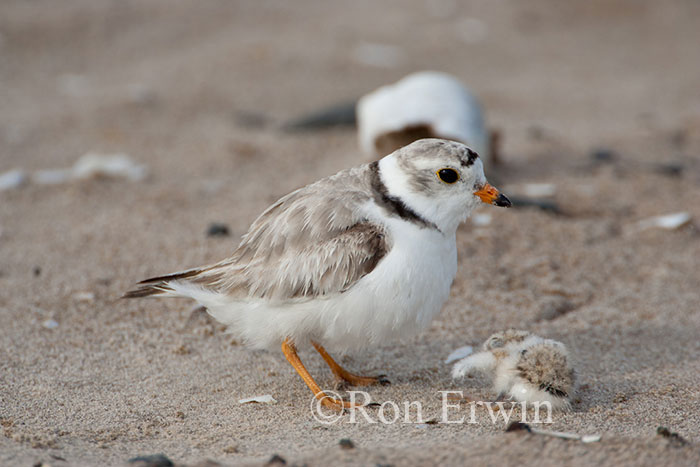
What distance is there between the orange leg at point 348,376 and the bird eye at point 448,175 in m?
1.07

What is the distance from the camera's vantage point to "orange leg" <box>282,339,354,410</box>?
3691mm

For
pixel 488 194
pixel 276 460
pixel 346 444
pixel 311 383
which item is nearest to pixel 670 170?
pixel 488 194

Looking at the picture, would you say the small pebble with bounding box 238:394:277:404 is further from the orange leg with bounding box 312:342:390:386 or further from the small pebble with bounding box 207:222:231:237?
the small pebble with bounding box 207:222:231:237

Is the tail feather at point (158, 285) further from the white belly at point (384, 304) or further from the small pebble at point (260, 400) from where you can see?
Answer: the small pebble at point (260, 400)

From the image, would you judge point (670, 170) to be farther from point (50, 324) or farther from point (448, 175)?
point (50, 324)

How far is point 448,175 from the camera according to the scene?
11.9ft

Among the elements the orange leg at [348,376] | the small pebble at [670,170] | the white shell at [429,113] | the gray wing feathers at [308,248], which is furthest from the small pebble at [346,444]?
the small pebble at [670,170]

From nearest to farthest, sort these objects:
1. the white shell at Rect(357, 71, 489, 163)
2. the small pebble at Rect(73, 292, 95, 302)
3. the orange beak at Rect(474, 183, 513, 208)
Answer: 1. the orange beak at Rect(474, 183, 513, 208)
2. the small pebble at Rect(73, 292, 95, 302)
3. the white shell at Rect(357, 71, 489, 163)

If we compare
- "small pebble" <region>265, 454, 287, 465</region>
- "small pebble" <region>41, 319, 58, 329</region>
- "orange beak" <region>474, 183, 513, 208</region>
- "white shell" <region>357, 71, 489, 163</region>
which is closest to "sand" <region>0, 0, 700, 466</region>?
"small pebble" <region>41, 319, 58, 329</region>

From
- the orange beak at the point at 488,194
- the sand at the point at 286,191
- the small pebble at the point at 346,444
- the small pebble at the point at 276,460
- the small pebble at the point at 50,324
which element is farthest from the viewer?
the small pebble at the point at 50,324

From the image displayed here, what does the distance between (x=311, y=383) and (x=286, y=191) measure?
282 cm

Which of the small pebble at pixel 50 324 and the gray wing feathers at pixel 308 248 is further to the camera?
the small pebble at pixel 50 324

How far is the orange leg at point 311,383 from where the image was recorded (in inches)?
145

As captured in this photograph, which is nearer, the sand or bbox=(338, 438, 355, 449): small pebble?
bbox=(338, 438, 355, 449): small pebble
